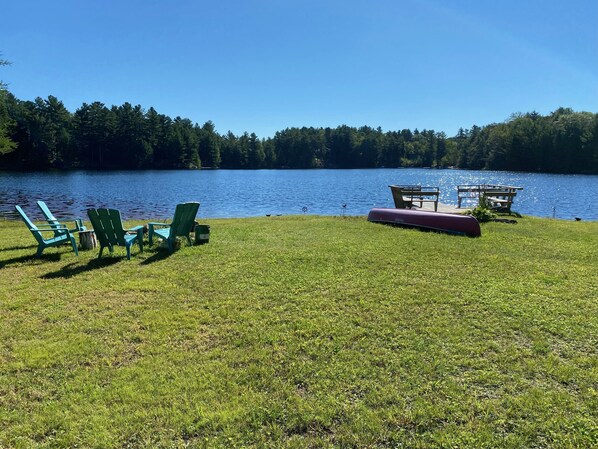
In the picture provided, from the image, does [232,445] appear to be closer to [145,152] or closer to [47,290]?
[47,290]

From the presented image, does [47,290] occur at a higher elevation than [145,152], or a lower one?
lower

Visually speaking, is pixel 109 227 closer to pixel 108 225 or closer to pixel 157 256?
pixel 108 225

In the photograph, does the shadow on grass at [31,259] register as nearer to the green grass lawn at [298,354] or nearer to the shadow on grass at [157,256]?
the green grass lawn at [298,354]

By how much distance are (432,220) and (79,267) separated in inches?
373

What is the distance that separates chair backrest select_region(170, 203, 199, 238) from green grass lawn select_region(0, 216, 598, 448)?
48.2 inches

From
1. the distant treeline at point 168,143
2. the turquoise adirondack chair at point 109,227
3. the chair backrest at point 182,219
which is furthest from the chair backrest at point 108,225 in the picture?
the distant treeline at point 168,143

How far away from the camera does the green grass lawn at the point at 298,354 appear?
109 inches

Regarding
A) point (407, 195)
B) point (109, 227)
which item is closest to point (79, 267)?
point (109, 227)

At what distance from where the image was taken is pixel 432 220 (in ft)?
39.3

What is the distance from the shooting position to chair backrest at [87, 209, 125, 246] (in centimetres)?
745

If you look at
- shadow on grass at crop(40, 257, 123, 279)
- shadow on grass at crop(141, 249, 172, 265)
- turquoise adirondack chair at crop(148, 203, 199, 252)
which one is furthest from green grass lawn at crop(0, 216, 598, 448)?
turquoise adirondack chair at crop(148, 203, 199, 252)

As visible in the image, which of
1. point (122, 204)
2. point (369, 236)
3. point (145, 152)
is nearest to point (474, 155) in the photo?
point (145, 152)

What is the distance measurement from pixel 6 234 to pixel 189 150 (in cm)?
8929

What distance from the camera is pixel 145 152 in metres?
85.8
